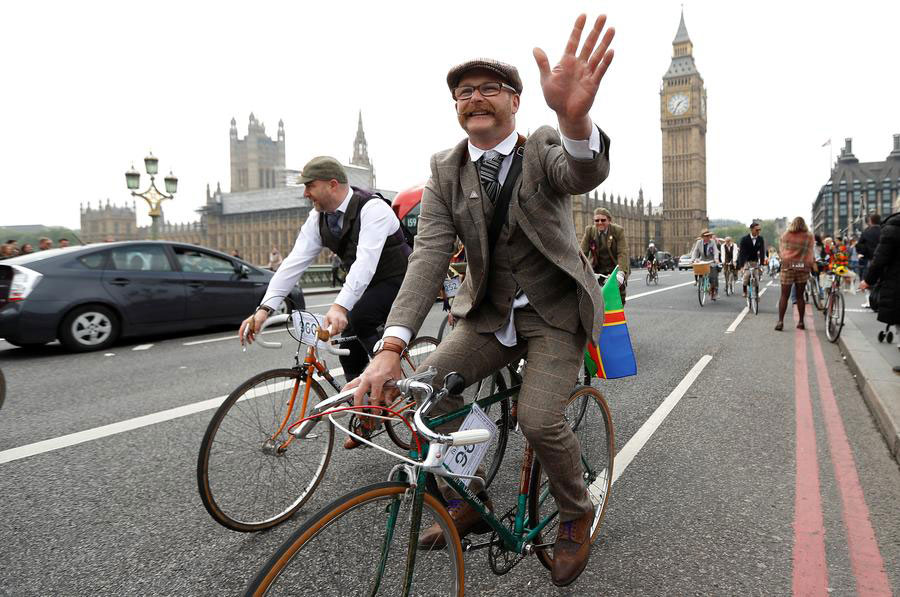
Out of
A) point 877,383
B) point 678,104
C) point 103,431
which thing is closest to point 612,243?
point 877,383

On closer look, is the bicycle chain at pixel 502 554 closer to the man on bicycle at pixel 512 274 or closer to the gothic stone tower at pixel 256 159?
the man on bicycle at pixel 512 274

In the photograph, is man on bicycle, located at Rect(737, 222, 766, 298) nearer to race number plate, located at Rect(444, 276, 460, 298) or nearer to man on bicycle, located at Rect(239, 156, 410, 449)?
race number plate, located at Rect(444, 276, 460, 298)

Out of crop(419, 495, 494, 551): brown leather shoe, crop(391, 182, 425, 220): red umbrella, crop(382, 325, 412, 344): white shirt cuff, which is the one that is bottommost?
crop(419, 495, 494, 551): brown leather shoe

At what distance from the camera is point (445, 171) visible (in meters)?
2.24

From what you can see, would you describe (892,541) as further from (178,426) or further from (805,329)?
(805,329)

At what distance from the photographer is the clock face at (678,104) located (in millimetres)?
107312

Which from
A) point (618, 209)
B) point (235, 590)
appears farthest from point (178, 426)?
point (618, 209)

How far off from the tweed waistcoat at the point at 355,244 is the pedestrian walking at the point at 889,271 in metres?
4.94

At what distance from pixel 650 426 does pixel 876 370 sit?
9.97ft

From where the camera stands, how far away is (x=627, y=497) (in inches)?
129

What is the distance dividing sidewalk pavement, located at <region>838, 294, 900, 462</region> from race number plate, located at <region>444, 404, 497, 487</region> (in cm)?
336

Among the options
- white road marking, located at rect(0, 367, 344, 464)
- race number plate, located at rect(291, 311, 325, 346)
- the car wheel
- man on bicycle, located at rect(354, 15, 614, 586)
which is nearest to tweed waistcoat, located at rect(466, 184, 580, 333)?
man on bicycle, located at rect(354, 15, 614, 586)

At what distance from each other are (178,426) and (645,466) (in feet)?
10.9

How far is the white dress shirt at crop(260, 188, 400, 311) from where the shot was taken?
9.93 ft
